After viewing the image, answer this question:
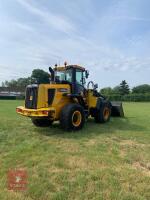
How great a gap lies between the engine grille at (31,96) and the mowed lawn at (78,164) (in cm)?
111

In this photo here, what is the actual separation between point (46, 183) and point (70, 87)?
6.19 meters

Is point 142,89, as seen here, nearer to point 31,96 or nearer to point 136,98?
point 136,98

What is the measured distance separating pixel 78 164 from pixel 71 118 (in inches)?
154

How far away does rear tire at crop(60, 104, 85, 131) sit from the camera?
9023 millimetres

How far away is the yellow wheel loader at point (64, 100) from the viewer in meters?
8.98

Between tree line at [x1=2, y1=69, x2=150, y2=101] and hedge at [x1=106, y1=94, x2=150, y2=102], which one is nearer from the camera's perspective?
tree line at [x1=2, y1=69, x2=150, y2=101]

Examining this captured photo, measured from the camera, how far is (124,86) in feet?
292

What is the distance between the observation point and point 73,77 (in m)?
10.4

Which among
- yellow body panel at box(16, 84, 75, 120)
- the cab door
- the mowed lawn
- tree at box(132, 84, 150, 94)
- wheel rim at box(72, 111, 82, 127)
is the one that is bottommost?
the mowed lawn

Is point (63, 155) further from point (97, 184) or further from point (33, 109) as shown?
point (33, 109)

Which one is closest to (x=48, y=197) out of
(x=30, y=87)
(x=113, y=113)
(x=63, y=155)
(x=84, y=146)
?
(x=63, y=155)

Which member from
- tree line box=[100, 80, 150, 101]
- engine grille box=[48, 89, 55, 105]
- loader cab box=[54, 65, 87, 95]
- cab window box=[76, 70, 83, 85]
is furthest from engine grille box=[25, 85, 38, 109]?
tree line box=[100, 80, 150, 101]

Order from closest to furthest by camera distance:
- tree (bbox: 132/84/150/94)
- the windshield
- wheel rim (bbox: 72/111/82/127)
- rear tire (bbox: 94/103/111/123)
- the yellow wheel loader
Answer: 1. the yellow wheel loader
2. wheel rim (bbox: 72/111/82/127)
3. the windshield
4. rear tire (bbox: 94/103/111/123)
5. tree (bbox: 132/84/150/94)

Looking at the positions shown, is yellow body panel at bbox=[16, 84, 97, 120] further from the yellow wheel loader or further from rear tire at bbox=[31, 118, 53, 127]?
rear tire at bbox=[31, 118, 53, 127]
